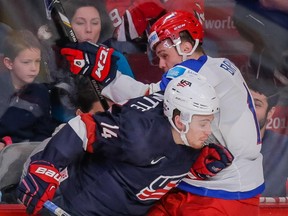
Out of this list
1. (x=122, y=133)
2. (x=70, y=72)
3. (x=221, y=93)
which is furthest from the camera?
(x=70, y=72)

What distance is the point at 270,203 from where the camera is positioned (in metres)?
4.29

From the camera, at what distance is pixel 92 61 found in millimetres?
3840

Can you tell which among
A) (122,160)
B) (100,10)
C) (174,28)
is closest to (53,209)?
(122,160)

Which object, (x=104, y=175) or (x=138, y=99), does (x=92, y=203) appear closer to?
(x=104, y=175)

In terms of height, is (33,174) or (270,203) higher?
Result: (33,174)

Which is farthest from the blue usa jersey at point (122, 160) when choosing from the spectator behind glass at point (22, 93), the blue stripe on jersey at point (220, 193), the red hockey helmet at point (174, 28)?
the spectator behind glass at point (22, 93)

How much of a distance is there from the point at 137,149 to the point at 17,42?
111 centimetres

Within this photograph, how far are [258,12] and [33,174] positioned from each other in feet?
5.00

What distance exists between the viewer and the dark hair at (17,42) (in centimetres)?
414

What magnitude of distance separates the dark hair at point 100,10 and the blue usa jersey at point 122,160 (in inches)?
34.6

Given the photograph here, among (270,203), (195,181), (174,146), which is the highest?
(174,146)

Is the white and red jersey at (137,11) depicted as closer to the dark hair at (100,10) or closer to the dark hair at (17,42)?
the dark hair at (100,10)

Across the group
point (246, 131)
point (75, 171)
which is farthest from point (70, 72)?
point (246, 131)

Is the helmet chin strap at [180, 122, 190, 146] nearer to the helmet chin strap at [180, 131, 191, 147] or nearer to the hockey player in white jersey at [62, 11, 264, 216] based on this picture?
the helmet chin strap at [180, 131, 191, 147]
